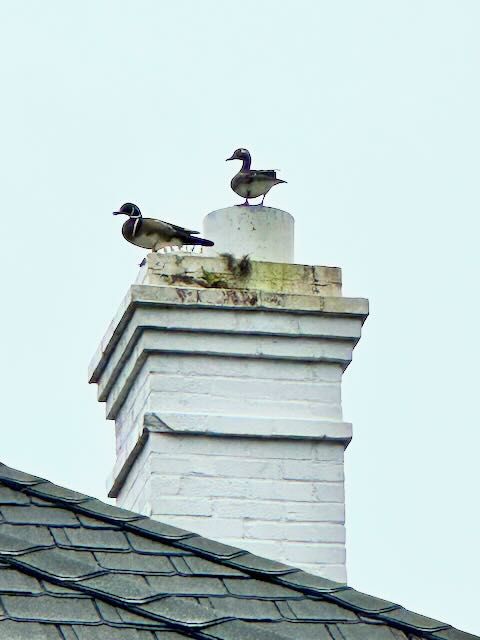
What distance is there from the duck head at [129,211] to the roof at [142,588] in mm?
2694

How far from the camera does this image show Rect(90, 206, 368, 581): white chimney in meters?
6.34

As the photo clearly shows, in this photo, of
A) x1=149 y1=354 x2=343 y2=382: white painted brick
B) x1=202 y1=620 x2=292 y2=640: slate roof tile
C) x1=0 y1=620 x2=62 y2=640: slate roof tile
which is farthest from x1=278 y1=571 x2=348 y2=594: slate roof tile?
x1=149 y1=354 x2=343 y2=382: white painted brick

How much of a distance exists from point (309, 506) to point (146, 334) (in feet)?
2.61

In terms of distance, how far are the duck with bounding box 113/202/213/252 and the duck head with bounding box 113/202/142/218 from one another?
1.2 inches

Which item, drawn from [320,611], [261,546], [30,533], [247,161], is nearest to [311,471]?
[261,546]

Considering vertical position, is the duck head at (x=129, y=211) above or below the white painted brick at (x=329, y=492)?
above

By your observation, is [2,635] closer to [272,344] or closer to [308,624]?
[308,624]

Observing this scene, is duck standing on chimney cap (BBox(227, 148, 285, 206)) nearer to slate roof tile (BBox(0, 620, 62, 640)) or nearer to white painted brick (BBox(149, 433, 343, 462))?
white painted brick (BBox(149, 433, 343, 462))

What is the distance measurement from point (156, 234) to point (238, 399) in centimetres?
77

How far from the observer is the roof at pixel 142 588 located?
3.97 metres

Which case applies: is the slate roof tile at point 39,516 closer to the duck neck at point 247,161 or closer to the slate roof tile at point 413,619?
the slate roof tile at point 413,619

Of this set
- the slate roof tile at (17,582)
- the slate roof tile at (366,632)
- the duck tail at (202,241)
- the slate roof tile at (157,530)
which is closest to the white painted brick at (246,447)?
the duck tail at (202,241)

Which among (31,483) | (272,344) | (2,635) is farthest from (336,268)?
(2,635)

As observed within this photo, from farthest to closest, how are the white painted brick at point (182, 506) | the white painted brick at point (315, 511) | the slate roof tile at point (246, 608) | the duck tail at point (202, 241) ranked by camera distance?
the duck tail at point (202, 241) < the white painted brick at point (315, 511) < the white painted brick at point (182, 506) < the slate roof tile at point (246, 608)
